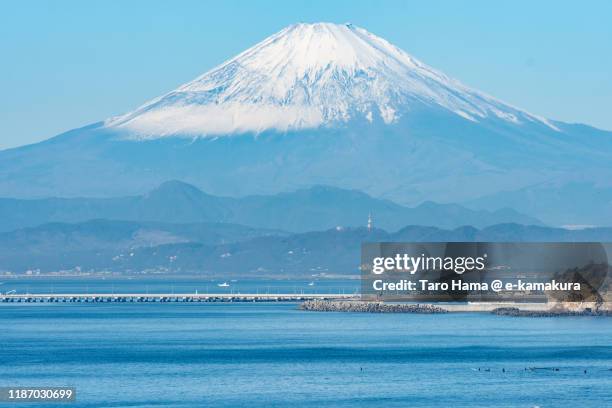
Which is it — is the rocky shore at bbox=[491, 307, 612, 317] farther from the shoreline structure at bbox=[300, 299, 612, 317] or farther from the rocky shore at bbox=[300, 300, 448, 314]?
the rocky shore at bbox=[300, 300, 448, 314]

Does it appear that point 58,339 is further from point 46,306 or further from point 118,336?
point 46,306

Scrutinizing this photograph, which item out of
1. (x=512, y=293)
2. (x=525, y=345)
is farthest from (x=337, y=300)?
(x=525, y=345)

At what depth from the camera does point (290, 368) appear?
242 ft

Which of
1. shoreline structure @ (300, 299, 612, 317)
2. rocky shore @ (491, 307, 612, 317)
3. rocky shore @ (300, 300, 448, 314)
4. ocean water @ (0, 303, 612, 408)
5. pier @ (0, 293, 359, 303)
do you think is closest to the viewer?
ocean water @ (0, 303, 612, 408)

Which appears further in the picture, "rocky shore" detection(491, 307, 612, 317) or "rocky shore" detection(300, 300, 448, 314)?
"rocky shore" detection(300, 300, 448, 314)

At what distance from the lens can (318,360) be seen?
254 feet

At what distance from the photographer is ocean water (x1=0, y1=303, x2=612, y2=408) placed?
206 ft

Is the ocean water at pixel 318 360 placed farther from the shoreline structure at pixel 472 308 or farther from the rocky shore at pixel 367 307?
the rocky shore at pixel 367 307

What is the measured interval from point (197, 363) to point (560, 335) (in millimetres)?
22023

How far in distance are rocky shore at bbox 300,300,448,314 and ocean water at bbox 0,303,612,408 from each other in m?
3.81

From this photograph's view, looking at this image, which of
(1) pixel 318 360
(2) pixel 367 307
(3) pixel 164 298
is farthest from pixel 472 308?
(1) pixel 318 360

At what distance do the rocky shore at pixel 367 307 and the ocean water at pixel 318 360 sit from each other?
12.5 ft


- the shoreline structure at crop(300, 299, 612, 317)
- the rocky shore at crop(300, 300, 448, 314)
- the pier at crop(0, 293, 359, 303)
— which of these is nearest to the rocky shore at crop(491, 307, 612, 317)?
the shoreline structure at crop(300, 299, 612, 317)

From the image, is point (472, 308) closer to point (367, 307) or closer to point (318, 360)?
point (367, 307)
